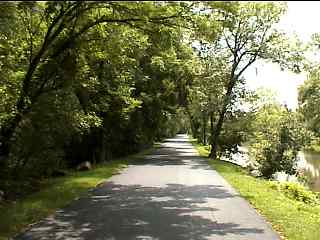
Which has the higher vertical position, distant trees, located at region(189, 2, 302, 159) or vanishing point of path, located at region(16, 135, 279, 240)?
distant trees, located at region(189, 2, 302, 159)

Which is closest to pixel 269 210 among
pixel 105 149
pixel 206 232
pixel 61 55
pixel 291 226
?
pixel 291 226

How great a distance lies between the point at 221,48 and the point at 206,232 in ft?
94.3

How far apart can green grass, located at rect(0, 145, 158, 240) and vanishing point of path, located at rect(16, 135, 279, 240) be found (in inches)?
14.3

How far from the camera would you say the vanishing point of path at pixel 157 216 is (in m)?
10.1

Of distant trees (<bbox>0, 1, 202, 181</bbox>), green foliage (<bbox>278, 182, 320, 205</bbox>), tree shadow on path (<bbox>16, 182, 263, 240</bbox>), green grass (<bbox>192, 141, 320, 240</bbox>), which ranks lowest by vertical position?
green foliage (<bbox>278, 182, 320, 205</bbox>)

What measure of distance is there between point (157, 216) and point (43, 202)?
3777 millimetres

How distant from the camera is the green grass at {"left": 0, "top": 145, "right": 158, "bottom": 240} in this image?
10984 millimetres

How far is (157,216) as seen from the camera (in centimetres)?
1215

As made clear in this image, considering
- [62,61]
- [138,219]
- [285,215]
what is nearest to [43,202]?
[138,219]

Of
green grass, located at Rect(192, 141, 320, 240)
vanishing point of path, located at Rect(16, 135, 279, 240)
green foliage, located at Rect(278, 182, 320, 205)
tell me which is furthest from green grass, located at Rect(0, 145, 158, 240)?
green foliage, located at Rect(278, 182, 320, 205)

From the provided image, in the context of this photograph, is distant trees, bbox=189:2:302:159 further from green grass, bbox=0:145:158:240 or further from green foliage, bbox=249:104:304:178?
green grass, bbox=0:145:158:240

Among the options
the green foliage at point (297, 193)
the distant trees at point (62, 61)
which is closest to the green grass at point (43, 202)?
the distant trees at point (62, 61)

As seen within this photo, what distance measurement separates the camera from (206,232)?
10320 mm

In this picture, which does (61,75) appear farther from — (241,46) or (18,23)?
(241,46)
